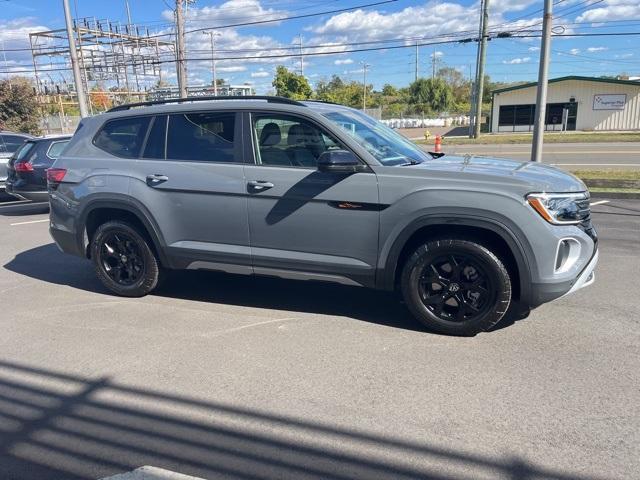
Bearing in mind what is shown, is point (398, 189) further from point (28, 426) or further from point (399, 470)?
point (28, 426)

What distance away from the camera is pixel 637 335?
4.06 meters

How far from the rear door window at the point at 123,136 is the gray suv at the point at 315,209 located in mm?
14

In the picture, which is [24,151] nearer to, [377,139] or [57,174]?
[57,174]

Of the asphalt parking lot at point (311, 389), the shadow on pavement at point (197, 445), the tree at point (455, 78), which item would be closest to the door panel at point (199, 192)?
the asphalt parking lot at point (311, 389)

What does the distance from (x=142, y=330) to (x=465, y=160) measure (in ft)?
10.7

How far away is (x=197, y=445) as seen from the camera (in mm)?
2830

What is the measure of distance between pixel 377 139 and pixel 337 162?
0.81 m

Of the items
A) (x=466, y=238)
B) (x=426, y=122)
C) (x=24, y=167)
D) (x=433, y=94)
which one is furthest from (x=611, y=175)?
(x=433, y=94)

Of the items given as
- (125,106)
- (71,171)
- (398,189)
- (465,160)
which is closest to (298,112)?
(398,189)

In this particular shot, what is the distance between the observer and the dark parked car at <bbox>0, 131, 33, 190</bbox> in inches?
457

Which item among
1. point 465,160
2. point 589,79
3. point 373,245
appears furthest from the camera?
point 589,79

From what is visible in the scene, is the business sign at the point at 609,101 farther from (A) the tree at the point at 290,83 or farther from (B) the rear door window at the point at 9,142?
(B) the rear door window at the point at 9,142

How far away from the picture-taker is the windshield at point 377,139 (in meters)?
4.36

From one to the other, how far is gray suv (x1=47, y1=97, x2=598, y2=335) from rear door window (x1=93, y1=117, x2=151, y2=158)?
1cm
